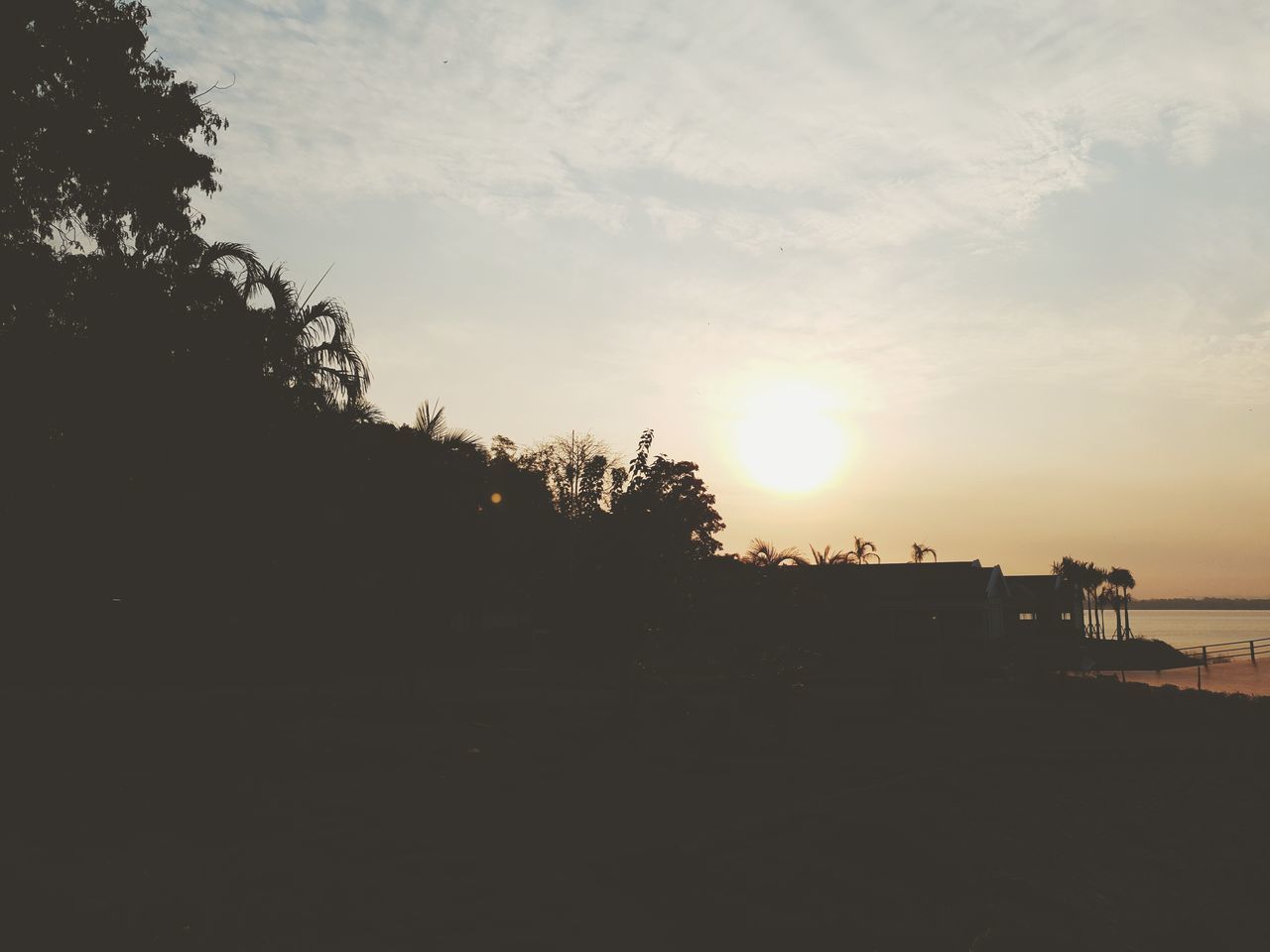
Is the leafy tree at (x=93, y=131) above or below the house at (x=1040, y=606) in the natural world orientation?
above

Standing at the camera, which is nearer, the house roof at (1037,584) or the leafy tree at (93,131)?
the leafy tree at (93,131)

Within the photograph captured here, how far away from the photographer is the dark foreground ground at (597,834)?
9.30m

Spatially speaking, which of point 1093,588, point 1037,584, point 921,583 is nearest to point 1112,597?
point 1093,588

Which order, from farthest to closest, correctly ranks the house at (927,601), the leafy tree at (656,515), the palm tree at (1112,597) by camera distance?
the palm tree at (1112,597) < the house at (927,601) < the leafy tree at (656,515)

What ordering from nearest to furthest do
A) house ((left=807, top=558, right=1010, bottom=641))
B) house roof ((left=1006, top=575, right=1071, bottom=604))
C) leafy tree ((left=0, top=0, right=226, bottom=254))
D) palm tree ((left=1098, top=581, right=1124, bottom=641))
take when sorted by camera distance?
leafy tree ((left=0, top=0, right=226, bottom=254)) → house ((left=807, top=558, right=1010, bottom=641)) → house roof ((left=1006, top=575, right=1071, bottom=604)) → palm tree ((left=1098, top=581, right=1124, bottom=641))

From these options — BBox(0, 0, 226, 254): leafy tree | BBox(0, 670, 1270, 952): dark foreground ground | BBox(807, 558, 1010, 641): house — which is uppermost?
BBox(0, 0, 226, 254): leafy tree

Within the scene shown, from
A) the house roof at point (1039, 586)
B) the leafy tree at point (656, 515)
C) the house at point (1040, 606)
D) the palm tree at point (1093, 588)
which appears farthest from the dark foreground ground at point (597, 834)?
the palm tree at point (1093, 588)

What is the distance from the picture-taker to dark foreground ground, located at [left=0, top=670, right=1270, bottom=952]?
930cm

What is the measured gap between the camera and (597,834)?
41.5 ft

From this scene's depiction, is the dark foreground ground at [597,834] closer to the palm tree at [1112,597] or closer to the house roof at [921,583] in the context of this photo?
the house roof at [921,583]

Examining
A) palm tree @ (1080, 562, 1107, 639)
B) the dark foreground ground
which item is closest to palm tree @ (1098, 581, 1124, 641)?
palm tree @ (1080, 562, 1107, 639)

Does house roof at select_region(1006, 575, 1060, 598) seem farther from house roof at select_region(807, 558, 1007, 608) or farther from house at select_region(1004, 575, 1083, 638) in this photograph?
house roof at select_region(807, 558, 1007, 608)

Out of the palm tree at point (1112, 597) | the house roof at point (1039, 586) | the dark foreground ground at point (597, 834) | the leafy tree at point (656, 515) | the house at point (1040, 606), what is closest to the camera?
the dark foreground ground at point (597, 834)

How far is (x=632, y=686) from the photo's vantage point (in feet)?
76.3
